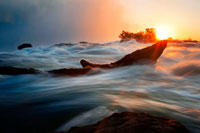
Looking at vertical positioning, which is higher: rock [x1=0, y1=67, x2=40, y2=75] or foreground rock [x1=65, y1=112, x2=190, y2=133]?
rock [x1=0, y1=67, x2=40, y2=75]

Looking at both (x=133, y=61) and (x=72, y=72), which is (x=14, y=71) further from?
(x=133, y=61)

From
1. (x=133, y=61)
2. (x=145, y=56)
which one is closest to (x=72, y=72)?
(x=133, y=61)

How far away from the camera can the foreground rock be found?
1.33 metres

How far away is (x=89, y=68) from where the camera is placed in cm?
536

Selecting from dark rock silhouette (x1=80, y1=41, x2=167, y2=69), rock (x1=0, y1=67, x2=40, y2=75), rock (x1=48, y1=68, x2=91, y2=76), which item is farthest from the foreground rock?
rock (x1=0, y1=67, x2=40, y2=75)

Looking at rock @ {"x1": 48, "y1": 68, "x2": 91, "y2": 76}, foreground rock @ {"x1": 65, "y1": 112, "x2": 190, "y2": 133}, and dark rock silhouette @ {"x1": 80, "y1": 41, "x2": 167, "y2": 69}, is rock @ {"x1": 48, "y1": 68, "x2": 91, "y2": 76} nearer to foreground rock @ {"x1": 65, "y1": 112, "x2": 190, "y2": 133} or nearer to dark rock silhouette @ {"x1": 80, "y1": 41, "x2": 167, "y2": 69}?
dark rock silhouette @ {"x1": 80, "y1": 41, "x2": 167, "y2": 69}

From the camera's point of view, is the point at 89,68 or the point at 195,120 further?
the point at 89,68

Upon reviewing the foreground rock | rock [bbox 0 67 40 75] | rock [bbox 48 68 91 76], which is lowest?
the foreground rock

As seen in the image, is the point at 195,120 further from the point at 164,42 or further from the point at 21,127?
the point at 164,42

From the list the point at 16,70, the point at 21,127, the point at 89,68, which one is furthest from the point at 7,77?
the point at 21,127

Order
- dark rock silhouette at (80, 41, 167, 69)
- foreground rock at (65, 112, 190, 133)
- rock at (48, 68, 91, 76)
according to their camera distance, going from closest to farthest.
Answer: foreground rock at (65, 112, 190, 133)
rock at (48, 68, 91, 76)
dark rock silhouette at (80, 41, 167, 69)

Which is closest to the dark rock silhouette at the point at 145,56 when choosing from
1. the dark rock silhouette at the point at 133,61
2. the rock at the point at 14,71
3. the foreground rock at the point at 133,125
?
the dark rock silhouette at the point at 133,61

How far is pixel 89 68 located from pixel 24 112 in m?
3.17

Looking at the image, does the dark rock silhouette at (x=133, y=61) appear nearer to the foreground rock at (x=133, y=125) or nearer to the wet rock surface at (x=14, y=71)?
the wet rock surface at (x=14, y=71)
